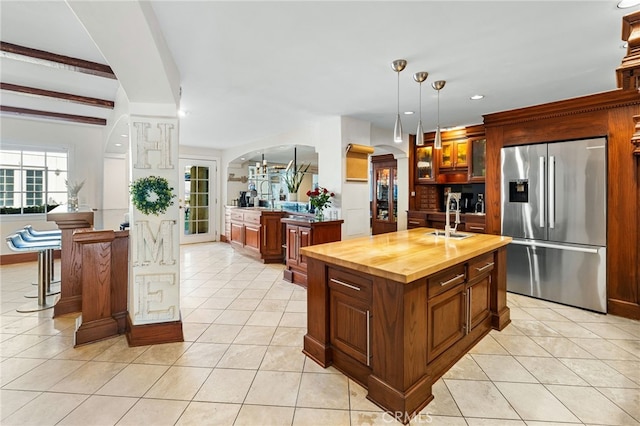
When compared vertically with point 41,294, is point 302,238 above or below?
above

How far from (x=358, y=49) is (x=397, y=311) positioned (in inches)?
78.7

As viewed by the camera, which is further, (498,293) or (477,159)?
(477,159)

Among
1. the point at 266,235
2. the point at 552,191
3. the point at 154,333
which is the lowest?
the point at 154,333

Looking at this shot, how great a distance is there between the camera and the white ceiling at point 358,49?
1.88m

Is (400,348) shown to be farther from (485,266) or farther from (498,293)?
(498,293)

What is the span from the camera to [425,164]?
17.8ft

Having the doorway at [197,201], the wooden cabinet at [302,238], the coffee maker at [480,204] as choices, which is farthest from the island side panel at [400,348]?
the doorway at [197,201]

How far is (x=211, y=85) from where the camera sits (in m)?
3.14

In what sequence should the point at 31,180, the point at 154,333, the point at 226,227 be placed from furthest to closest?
the point at 226,227 → the point at 31,180 → the point at 154,333

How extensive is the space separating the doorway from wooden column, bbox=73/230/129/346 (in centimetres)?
460

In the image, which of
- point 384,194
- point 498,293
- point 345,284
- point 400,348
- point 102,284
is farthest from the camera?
point 384,194

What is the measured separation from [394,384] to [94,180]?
6752 millimetres

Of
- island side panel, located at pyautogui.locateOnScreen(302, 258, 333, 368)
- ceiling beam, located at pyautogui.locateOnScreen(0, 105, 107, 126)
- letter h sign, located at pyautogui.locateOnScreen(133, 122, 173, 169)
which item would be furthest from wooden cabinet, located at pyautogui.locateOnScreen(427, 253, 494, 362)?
ceiling beam, located at pyautogui.locateOnScreen(0, 105, 107, 126)

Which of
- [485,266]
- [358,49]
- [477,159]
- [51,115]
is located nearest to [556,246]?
[485,266]
